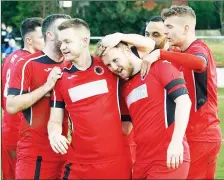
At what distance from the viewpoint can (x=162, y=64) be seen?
3.53m

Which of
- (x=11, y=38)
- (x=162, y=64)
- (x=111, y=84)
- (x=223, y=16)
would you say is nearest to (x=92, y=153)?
(x=111, y=84)

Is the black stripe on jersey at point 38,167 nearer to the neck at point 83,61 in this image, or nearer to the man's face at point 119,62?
the neck at point 83,61

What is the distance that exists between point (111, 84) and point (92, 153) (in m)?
0.44

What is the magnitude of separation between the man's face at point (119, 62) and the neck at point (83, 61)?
7.7 inches

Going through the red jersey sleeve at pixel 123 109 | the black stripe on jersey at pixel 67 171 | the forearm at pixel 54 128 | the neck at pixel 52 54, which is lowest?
the black stripe on jersey at pixel 67 171

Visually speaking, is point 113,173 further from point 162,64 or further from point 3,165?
point 3,165

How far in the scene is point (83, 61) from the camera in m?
3.73

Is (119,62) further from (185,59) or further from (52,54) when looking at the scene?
(52,54)

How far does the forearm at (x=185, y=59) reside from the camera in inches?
143

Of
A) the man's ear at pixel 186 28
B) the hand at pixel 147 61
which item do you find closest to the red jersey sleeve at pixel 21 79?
the hand at pixel 147 61

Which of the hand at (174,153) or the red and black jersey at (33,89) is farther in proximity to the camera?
the red and black jersey at (33,89)

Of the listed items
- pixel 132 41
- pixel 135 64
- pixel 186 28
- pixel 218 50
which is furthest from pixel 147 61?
pixel 218 50

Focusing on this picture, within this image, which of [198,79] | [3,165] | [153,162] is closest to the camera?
[153,162]

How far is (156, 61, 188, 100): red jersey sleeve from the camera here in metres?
3.42
